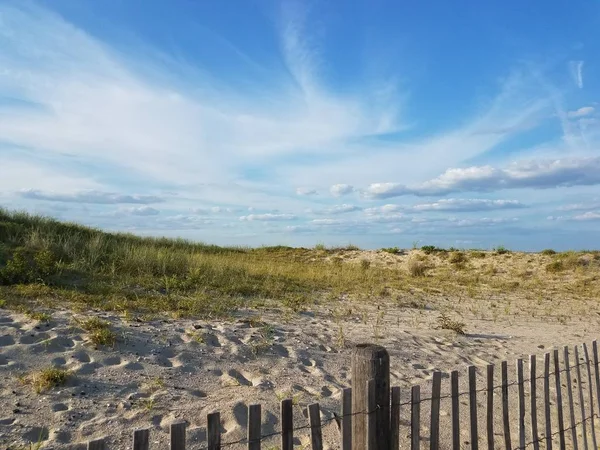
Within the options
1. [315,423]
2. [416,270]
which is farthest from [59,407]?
[416,270]

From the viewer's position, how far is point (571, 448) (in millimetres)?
4355

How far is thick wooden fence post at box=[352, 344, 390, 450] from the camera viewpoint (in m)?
2.54

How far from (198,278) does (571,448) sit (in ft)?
25.7

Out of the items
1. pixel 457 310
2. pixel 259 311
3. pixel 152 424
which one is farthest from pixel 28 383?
pixel 457 310

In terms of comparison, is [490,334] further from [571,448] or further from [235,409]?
[235,409]

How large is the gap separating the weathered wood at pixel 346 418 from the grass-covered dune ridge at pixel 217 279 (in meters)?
4.99

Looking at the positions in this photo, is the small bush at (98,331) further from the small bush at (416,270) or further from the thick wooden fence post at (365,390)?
the small bush at (416,270)

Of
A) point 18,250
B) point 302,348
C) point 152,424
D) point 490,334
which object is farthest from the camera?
point 18,250

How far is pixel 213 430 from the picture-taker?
2199 millimetres

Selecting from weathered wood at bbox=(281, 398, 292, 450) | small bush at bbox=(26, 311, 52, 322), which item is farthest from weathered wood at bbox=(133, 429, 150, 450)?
small bush at bbox=(26, 311, 52, 322)

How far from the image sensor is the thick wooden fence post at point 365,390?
254cm

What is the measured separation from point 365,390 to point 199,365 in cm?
321

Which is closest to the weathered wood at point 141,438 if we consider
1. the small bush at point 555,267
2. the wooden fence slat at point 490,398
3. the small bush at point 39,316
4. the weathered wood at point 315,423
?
the weathered wood at point 315,423

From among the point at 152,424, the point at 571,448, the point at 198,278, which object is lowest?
the point at 571,448
